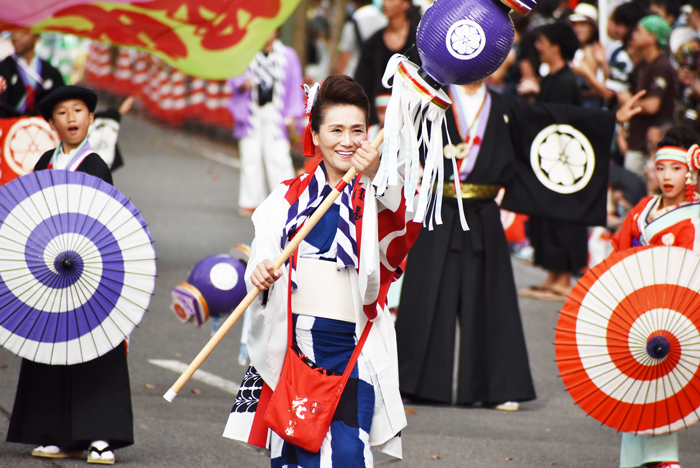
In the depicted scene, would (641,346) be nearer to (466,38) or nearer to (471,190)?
(466,38)

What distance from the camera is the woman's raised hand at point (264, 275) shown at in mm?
3148

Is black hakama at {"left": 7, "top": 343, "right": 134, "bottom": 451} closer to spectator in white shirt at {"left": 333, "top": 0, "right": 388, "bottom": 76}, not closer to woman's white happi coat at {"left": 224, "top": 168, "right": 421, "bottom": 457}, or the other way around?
woman's white happi coat at {"left": 224, "top": 168, "right": 421, "bottom": 457}

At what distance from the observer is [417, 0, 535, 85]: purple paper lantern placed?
120 inches

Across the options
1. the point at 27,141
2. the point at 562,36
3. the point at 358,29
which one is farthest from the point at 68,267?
the point at 358,29

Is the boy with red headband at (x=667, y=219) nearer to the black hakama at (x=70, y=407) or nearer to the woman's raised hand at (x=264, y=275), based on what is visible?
the woman's raised hand at (x=264, y=275)

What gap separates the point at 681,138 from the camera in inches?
176

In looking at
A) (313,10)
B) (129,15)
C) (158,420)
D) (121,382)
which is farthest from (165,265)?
(313,10)

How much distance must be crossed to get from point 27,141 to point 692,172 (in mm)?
4296

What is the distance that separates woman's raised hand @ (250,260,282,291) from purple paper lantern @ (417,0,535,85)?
84 cm

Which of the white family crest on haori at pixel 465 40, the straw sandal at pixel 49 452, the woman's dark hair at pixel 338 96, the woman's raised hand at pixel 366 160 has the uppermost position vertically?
the white family crest on haori at pixel 465 40

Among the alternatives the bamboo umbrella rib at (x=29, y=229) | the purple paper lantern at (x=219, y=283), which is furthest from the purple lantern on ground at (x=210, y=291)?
the bamboo umbrella rib at (x=29, y=229)

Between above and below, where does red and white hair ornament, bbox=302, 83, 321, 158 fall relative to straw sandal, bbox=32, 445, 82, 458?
above

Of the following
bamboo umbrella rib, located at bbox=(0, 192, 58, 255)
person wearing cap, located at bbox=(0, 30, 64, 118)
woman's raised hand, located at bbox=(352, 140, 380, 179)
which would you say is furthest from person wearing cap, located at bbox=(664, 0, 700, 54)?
bamboo umbrella rib, located at bbox=(0, 192, 58, 255)

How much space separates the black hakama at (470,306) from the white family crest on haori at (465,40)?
251cm
